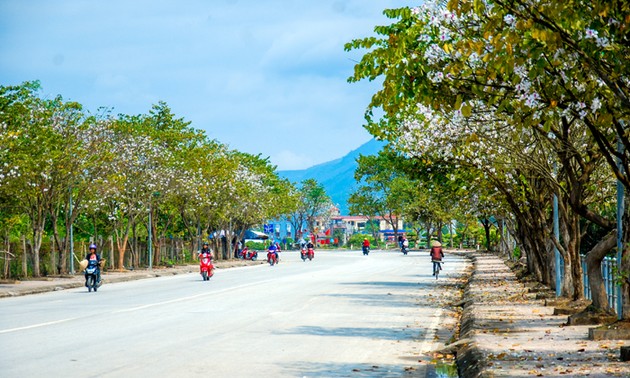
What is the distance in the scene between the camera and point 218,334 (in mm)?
16125

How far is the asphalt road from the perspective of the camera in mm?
12008

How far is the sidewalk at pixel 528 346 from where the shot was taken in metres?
10.8

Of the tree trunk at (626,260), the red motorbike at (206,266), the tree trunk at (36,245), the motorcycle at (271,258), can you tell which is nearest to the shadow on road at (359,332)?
the tree trunk at (626,260)

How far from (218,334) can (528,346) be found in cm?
537

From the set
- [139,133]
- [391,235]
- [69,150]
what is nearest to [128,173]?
[139,133]

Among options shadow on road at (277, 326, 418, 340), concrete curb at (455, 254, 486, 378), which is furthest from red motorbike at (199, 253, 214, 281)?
concrete curb at (455, 254, 486, 378)

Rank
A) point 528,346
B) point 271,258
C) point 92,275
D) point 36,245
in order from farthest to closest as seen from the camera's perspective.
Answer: point 271,258, point 36,245, point 92,275, point 528,346

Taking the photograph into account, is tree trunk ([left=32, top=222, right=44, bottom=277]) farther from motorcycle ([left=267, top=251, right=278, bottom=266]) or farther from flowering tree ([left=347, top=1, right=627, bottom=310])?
flowering tree ([left=347, top=1, right=627, bottom=310])

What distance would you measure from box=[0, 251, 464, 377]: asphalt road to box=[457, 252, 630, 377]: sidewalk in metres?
0.79

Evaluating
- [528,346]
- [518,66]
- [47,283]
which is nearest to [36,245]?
[47,283]

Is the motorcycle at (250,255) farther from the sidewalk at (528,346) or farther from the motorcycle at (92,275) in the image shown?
the sidewalk at (528,346)

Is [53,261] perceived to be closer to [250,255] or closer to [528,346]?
[528,346]

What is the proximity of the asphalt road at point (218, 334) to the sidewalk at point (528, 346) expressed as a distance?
0.79 metres

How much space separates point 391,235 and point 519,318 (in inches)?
6829
